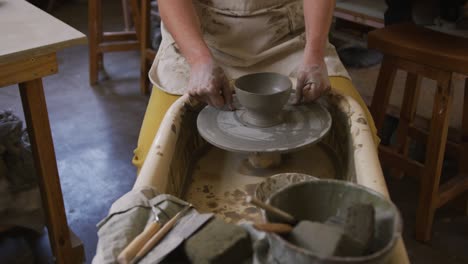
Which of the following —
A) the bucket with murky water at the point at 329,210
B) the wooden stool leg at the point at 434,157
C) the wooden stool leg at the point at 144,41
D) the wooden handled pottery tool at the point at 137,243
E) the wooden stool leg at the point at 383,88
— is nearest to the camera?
the bucket with murky water at the point at 329,210

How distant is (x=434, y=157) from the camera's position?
1737 millimetres

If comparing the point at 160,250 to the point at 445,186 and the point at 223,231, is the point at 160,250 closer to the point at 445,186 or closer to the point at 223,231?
the point at 223,231

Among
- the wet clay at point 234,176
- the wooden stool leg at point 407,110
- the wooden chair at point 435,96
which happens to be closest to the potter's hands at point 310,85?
the wet clay at point 234,176

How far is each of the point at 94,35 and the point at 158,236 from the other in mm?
2472

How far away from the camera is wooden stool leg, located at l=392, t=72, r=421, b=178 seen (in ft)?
6.54

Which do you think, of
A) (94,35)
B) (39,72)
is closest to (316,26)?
(39,72)

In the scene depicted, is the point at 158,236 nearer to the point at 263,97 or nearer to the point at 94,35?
the point at 263,97

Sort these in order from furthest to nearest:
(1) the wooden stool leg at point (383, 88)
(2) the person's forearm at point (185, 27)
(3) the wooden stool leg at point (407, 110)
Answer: (3) the wooden stool leg at point (407, 110) < (1) the wooden stool leg at point (383, 88) < (2) the person's forearm at point (185, 27)

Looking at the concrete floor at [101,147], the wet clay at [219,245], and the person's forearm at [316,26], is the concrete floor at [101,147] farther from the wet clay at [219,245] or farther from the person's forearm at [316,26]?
the wet clay at [219,245]

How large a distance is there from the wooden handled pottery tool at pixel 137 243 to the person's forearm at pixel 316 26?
0.67m

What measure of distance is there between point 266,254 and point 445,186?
1.38 metres

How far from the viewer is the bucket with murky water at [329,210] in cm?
61

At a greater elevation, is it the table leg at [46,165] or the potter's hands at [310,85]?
the potter's hands at [310,85]

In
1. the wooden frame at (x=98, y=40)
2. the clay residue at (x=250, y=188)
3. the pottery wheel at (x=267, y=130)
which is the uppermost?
the pottery wheel at (x=267, y=130)
